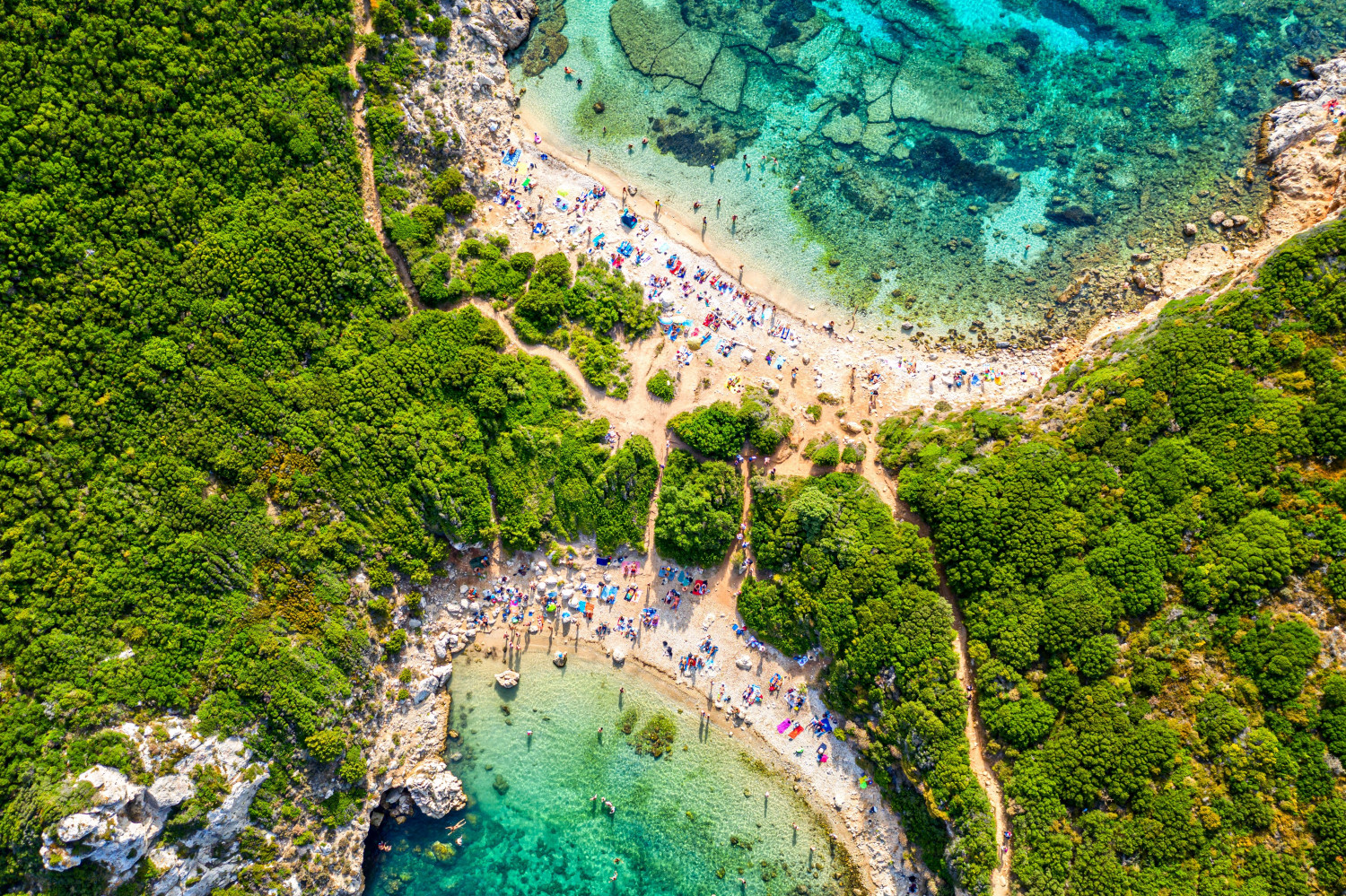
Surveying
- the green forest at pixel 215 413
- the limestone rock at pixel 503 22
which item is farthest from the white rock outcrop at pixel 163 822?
the limestone rock at pixel 503 22

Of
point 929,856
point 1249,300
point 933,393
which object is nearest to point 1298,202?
point 1249,300

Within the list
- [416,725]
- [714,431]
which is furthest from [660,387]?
[416,725]

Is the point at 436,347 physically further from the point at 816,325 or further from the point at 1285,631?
the point at 1285,631

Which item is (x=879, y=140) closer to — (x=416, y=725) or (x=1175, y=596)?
(x=1175, y=596)

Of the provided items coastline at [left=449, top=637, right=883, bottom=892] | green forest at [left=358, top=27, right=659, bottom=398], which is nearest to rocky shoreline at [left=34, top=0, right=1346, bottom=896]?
green forest at [left=358, top=27, right=659, bottom=398]

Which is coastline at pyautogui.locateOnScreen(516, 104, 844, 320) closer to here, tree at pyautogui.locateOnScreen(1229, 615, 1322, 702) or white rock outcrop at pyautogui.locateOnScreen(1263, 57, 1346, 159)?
tree at pyautogui.locateOnScreen(1229, 615, 1322, 702)

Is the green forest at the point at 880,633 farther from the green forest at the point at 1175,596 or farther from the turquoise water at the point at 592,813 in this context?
the turquoise water at the point at 592,813
